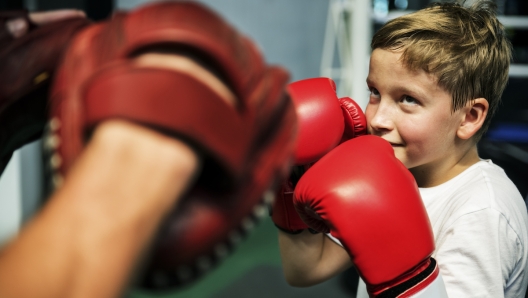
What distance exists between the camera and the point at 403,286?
24.7 inches

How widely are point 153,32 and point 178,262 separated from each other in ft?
0.54

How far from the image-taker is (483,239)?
77cm

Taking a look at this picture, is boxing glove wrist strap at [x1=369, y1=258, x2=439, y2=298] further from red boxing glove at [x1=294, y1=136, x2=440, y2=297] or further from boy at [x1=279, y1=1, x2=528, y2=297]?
boy at [x1=279, y1=1, x2=528, y2=297]


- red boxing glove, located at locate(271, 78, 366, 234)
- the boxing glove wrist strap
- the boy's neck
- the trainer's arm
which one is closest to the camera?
the trainer's arm

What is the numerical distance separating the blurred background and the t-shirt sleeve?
0.49 metres

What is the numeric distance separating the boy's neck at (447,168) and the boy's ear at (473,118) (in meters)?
0.05

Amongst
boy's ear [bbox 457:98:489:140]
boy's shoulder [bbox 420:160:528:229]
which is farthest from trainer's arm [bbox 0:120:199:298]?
boy's ear [bbox 457:98:489:140]

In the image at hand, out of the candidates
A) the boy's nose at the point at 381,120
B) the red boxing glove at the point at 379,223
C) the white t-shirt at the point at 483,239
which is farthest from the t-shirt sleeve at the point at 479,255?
the boy's nose at the point at 381,120

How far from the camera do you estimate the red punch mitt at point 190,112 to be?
0.30 m

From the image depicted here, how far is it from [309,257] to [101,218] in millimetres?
786

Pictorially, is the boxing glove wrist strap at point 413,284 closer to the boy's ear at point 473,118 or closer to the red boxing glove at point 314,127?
the red boxing glove at point 314,127

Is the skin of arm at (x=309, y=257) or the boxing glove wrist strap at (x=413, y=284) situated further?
the skin of arm at (x=309, y=257)

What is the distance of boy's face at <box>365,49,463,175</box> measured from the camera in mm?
889

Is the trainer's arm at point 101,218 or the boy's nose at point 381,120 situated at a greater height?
the trainer's arm at point 101,218
